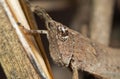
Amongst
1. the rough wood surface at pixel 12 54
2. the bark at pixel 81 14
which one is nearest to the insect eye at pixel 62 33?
the rough wood surface at pixel 12 54

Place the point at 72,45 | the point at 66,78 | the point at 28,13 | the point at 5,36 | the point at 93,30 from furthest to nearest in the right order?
the point at 66,78 < the point at 93,30 < the point at 72,45 < the point at 28,13 < the point at 5,36

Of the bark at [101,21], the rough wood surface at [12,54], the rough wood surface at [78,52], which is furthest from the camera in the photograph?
the bark at [101,21]

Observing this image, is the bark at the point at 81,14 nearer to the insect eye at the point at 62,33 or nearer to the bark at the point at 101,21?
the bark at the point at 101,21

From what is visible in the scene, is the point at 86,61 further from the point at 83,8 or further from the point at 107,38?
the point at 83,8

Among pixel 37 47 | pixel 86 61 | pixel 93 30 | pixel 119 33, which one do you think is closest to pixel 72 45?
pixel 86 61

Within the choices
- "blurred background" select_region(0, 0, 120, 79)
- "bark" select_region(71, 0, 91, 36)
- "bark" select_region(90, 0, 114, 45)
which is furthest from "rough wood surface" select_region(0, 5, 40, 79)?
"bark" select_region(71, 0, 91, 36)

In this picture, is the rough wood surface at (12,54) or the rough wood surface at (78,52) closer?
the rough wood surface at (12,54)

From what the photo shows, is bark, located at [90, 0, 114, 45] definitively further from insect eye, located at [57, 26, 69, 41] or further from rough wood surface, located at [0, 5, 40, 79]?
rough wood surface, located at [0, 5, 40, 79]
